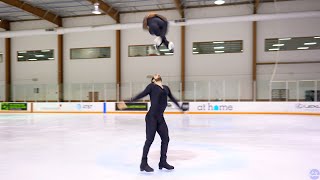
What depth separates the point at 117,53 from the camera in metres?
26.0

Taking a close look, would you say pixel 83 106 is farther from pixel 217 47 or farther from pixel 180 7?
pixel 217 47

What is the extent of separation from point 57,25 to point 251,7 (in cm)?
1672

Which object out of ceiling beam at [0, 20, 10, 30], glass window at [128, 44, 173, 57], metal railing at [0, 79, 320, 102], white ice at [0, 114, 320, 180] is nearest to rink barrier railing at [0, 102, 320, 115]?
metal railing at [0, 79, 320, 102]

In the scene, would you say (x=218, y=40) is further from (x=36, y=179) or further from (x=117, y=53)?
(x=36, y=179)

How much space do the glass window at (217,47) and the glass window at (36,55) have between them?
13250 mm

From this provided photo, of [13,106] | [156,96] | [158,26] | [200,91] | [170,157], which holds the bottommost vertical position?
[13,106]

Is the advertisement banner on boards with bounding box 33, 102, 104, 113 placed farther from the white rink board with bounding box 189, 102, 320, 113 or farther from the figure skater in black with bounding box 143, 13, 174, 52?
the figure skater in black with bounding box 143, 13, 174, 52

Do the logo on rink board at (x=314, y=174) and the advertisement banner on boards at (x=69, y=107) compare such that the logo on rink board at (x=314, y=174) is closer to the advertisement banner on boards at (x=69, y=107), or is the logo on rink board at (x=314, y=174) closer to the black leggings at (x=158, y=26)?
the black leggings at (x=158, y=26)

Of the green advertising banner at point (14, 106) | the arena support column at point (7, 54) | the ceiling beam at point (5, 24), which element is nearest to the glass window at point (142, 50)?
the green advertising banner at point (14, 106)

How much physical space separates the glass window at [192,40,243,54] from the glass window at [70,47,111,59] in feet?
25.2

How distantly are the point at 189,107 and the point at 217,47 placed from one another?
587 centimetres

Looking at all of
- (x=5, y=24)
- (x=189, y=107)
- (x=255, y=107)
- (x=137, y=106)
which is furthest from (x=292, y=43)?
(x=5, y=24)

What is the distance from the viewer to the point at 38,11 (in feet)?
83.0

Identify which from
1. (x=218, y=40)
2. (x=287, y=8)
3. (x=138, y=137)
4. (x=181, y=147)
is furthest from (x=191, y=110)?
(x=181, y=147)
